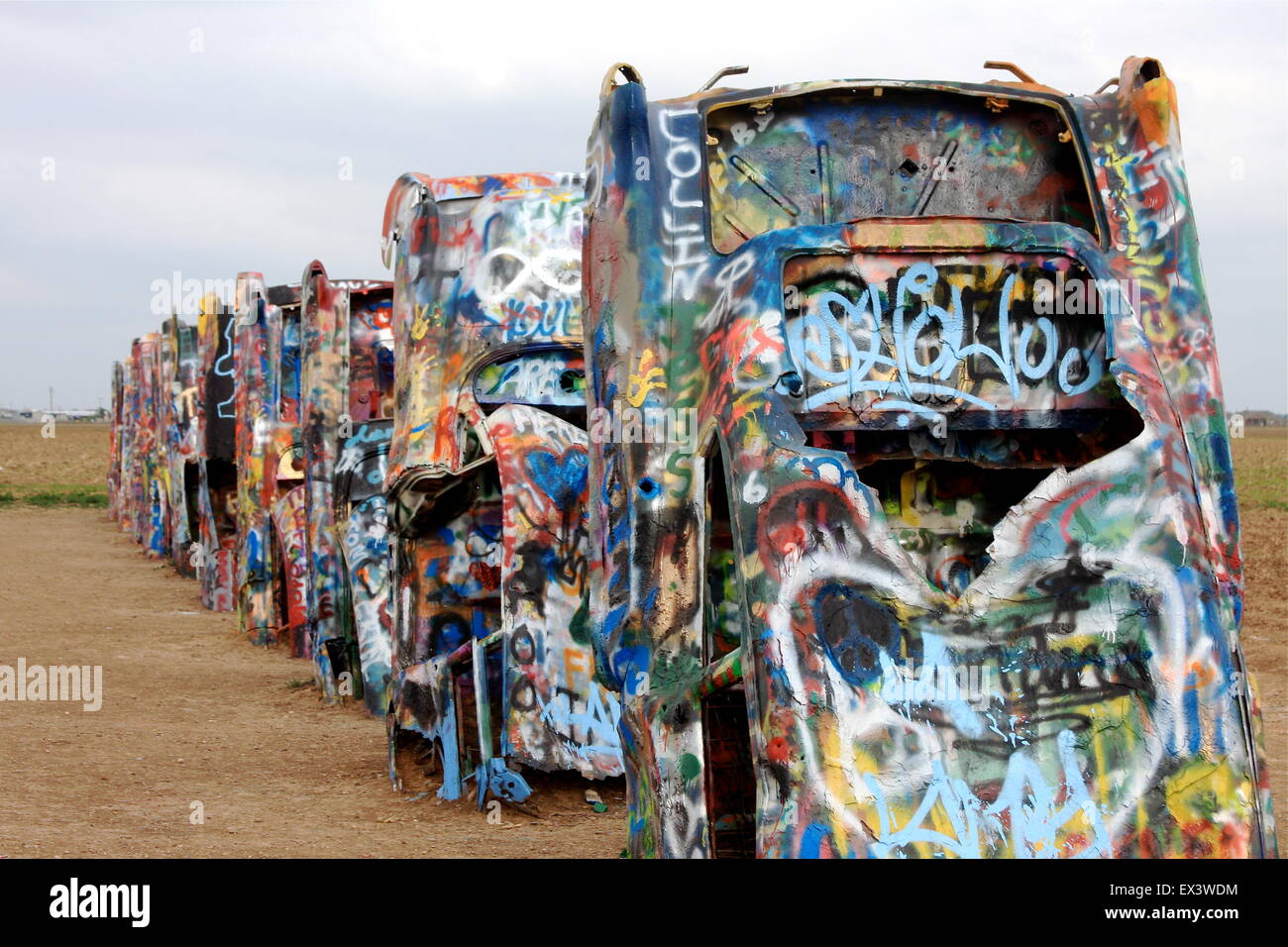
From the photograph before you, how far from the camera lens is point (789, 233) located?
535 cm

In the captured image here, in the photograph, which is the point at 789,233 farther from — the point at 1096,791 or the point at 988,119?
the point at 1096,791

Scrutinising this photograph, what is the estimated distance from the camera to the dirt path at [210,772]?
7.82 meters

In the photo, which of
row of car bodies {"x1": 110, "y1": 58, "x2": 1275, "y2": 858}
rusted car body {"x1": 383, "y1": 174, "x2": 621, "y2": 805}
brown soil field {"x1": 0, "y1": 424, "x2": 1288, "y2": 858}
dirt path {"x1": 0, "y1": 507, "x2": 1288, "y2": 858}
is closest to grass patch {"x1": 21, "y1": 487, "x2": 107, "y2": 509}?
brown soil field {"x1": 0, "y1": 424, "x2": 1288, "y2": 858}

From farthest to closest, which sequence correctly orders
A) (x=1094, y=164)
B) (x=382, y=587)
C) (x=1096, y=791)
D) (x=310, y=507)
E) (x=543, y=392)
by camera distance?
(x=310, y=507), (x=382, y=587), (x=543, y=392), (x=1094, y=164), (x=1096, y=791)

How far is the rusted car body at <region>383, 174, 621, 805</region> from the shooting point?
8.24 metres

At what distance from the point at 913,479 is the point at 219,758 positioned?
6.09 m

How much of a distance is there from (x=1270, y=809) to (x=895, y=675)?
4.13 ft

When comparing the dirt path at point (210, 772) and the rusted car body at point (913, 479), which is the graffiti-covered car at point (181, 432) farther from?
the rusted car body at point (913, 479)

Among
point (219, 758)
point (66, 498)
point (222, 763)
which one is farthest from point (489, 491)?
point (66, 498)

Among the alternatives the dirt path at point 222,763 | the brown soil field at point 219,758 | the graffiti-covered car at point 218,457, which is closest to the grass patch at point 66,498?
the brown soil field at point 219,758

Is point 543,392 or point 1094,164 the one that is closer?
point 1094,164

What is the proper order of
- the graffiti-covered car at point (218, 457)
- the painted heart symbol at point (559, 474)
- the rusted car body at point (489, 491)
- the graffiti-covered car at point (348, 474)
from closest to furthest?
the rusted car body at point (489, 491) → the painted heart symbol at point (559, 474) → the graffiti-covered car at point (348, 474) → the graffiti-covered car at point (218, 457)

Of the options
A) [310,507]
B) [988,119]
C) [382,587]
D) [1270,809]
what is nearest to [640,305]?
[988,119]

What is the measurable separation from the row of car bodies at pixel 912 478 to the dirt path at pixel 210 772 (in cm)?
238
